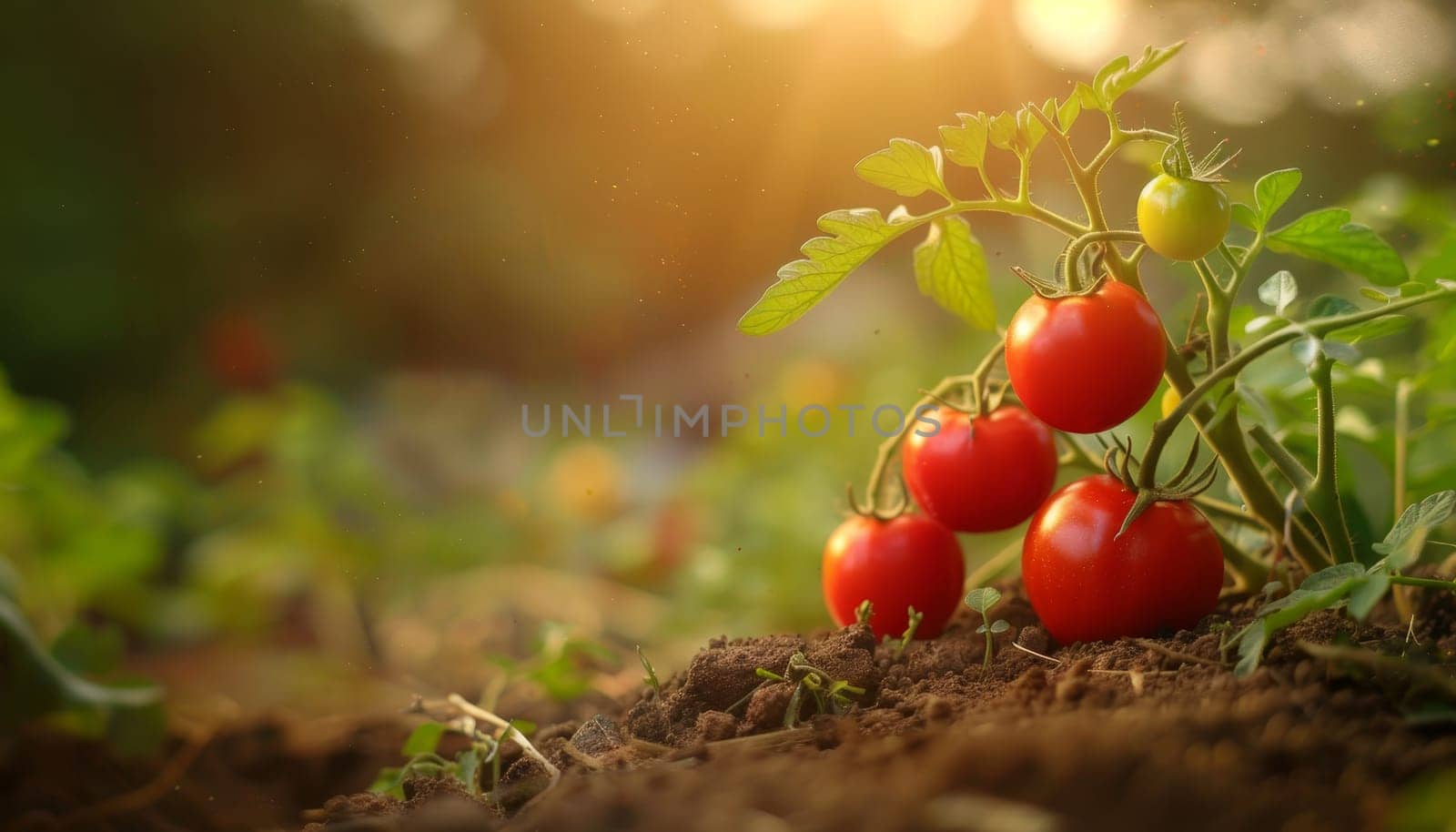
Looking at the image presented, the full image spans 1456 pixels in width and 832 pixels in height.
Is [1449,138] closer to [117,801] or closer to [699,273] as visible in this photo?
[699,273]

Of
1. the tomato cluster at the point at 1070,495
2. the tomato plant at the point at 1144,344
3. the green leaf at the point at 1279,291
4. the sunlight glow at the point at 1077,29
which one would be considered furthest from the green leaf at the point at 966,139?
the sunlight glow at the point at 1077,29

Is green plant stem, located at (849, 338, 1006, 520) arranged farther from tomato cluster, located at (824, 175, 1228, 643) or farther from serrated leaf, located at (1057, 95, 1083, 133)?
serrated leaf, located at (1057, 95, 1083, 133)

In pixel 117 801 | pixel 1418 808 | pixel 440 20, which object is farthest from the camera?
pixel 440 20

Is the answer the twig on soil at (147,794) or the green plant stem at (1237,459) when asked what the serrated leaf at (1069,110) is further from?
the twig on soil at (147,794)

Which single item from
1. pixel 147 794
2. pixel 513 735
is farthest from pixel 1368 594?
pixel 147 794

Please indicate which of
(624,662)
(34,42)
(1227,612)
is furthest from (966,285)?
(34,42)

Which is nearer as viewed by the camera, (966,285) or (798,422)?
(966,285)
